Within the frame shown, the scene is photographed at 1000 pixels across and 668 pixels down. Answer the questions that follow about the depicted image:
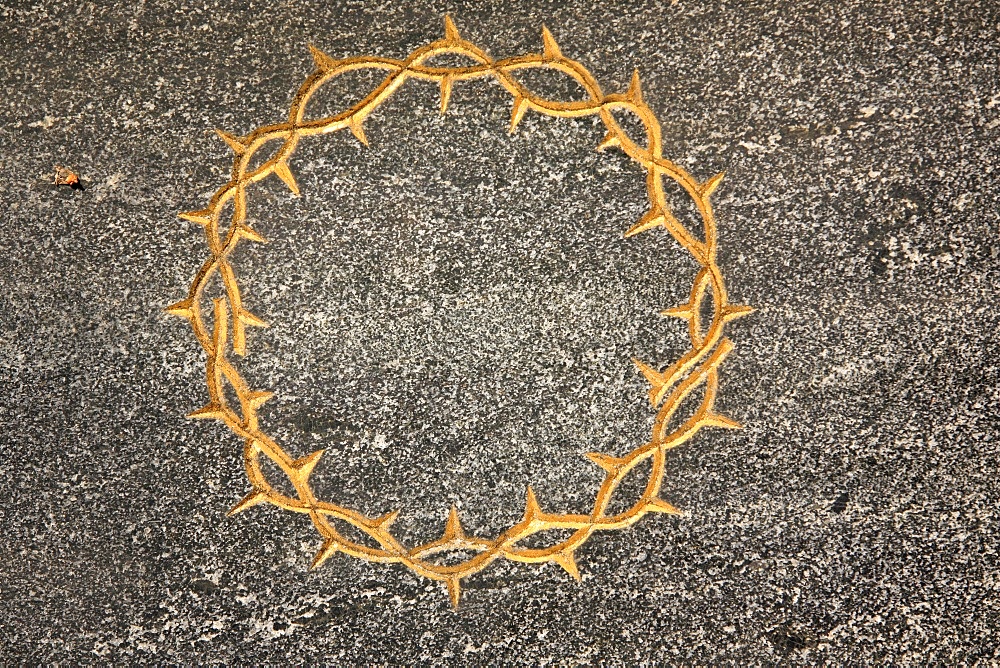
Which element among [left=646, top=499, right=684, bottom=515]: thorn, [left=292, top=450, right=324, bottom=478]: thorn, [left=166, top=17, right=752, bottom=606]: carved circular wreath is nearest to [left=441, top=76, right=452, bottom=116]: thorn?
[left=166, top=17, right=752, bottom=606]: carved circular wreath

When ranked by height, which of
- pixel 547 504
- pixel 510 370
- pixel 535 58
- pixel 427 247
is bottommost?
pixel 547 504

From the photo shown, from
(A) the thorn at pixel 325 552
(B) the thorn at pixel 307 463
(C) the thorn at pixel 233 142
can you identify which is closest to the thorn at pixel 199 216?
(C) the thorn at pixel 233 142

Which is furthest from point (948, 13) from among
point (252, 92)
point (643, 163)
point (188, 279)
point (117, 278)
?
point (117, 278)

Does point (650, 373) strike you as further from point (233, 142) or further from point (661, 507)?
point (233, 142)

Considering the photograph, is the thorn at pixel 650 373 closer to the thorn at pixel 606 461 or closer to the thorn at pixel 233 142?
the thorn at pixel 606 461

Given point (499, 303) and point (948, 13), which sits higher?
point (948, 13)

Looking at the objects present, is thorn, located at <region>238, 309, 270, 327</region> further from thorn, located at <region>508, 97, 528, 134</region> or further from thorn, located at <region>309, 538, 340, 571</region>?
thorn, located at <region>508, 97, 528, 134</region>

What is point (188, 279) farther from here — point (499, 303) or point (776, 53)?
point (776, 53)

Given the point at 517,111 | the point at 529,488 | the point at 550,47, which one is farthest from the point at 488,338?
the point at 550,47
